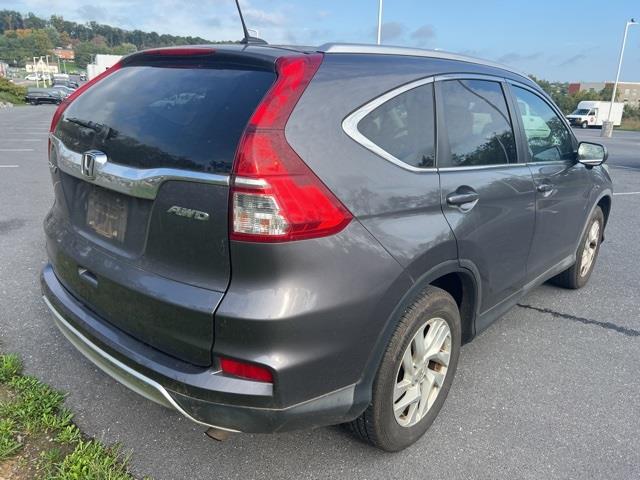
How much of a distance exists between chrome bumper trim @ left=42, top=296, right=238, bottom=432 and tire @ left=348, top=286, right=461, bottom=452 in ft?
2.16

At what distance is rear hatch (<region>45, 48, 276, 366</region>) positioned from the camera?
1.83 m

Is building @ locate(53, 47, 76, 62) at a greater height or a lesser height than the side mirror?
greater

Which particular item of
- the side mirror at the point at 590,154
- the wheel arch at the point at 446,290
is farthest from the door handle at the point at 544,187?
the wheel arch at the point at 446,290

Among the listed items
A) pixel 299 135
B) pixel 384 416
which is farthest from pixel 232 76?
pixel 384 416

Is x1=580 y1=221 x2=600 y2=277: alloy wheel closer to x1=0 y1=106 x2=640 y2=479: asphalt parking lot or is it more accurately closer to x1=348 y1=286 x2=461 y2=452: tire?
x1=0 y1=106 x2=640 y2=479: asphalt parking lot

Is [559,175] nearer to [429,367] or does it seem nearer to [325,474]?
[429,367]

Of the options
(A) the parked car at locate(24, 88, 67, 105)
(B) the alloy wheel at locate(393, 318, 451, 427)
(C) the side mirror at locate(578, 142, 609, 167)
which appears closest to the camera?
(B) the alloy wheel at locate(393, 318, 451, 427)

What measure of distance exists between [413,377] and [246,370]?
2.97 feet

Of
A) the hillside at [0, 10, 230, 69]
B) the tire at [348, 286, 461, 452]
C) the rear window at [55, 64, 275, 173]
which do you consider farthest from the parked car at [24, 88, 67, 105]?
the tire at [348, 286, 461, 452]

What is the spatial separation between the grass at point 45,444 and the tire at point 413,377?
1.08 meters

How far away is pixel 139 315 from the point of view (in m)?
2.04

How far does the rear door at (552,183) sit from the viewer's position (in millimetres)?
3264

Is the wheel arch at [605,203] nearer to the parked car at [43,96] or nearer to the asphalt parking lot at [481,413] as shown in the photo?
the asphalt parking lot at [481,413]

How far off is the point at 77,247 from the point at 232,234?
1.01 m
